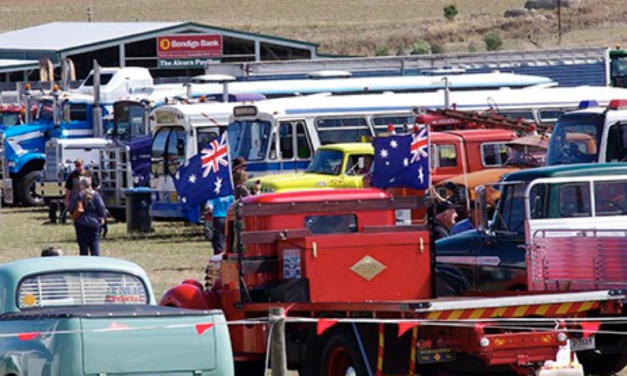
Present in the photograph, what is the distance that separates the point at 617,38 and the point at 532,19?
1491cm

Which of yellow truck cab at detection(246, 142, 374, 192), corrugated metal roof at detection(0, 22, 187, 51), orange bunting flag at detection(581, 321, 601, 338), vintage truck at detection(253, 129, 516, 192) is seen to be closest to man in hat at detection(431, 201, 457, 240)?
vintage truck at detection(253, 129, 516, 192)

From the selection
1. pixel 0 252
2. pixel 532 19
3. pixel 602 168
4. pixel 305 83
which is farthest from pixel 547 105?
pixel 532 19

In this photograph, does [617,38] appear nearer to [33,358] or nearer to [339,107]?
[339,107]

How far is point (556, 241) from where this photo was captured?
43.1ft

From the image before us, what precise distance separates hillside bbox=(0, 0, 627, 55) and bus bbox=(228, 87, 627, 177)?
51.0 m

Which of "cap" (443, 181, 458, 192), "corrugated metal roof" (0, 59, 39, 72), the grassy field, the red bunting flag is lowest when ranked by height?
the grassy field

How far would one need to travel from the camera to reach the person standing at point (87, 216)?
2253cm

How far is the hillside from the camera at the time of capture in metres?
93.9

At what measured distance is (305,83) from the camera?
38.0 metres

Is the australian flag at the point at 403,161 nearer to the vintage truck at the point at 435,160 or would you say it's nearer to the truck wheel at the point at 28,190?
the vintage truck at the point at 435,160

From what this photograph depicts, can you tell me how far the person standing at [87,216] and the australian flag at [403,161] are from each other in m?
4.33

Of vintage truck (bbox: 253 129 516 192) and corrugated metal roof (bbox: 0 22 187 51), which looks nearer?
vintage truck (bbox: 253 129 516 192)

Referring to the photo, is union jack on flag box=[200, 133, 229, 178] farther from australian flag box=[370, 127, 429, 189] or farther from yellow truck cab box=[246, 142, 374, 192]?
yellow truck cab box=[246, 142, 374, 192]

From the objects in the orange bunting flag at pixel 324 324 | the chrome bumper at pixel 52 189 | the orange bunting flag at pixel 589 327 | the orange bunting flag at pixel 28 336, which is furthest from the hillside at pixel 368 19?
the orange bunting flag at pixel 28 336
